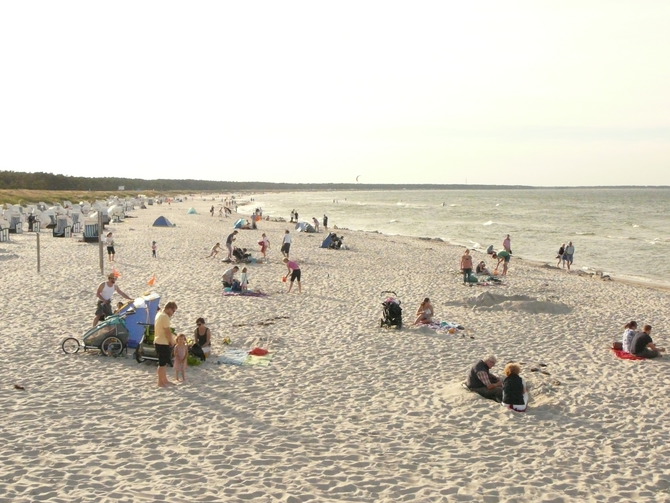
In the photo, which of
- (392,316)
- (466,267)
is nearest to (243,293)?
(392,316)

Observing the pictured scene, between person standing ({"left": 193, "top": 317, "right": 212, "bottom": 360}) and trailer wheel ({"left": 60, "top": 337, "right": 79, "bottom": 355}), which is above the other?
person standing ({"left": 193, "top": 317, "right": 212, "bottom": 360})

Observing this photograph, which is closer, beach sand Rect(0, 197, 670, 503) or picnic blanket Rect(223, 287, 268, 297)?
beach sand Rect(0, 197, 670, 503)

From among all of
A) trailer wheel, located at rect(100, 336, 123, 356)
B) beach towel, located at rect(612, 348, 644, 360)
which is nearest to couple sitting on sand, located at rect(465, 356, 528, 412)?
beach towel, located at rect(612, 348, 644, 360)

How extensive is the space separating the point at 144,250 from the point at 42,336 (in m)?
14.6

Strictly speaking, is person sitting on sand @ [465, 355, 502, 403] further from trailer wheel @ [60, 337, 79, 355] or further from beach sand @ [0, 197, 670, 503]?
trailer wheel @ [60, 337, 79, 355]

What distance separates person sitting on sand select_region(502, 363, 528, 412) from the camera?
8.04m

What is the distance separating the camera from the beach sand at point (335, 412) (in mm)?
5953

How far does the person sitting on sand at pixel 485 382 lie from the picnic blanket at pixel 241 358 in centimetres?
323

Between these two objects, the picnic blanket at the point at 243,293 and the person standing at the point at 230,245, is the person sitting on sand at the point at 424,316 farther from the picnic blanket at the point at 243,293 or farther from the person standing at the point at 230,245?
the person standing at the point at 230,245

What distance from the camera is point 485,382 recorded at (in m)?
8.52

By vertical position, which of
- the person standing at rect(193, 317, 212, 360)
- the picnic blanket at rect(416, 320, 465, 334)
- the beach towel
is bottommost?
the beach towel

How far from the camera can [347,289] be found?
57.1 feet

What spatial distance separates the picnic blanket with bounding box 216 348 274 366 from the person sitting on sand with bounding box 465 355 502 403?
127 inches

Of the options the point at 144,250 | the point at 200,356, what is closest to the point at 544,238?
the point at 144,250
